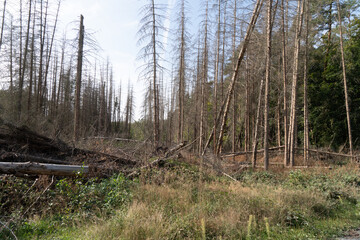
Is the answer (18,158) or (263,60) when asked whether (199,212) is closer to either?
(18,158)

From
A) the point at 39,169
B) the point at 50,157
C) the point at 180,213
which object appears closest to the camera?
the point at 180,213

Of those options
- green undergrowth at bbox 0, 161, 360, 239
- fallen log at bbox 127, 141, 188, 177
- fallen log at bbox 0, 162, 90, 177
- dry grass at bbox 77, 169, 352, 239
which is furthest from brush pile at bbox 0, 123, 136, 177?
dry grass at bbox 77, 169, 352, 239

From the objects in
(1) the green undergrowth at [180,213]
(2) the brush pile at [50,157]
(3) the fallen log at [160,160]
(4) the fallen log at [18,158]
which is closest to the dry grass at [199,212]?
(1) the green undergrowth at [180,213]

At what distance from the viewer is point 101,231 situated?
11.9ft

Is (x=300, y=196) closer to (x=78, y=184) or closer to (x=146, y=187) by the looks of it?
(x=146, y=187)

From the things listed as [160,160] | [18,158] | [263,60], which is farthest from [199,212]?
[263,60]

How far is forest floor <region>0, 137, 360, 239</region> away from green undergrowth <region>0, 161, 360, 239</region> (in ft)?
0.05

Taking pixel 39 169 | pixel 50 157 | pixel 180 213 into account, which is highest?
pixel 50 157

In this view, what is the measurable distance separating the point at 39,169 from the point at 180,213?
3605 millimetres

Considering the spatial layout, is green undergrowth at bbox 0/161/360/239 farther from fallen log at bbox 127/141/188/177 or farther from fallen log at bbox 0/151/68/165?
fallen log at bbox 0/151/68/165

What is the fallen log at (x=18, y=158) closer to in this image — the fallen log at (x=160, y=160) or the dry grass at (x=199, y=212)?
the fallen log at (x=160, y=160)

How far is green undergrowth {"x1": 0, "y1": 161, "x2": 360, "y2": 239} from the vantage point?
12.6 feet

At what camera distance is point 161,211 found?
177 inches

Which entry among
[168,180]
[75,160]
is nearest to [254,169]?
[168,180]
